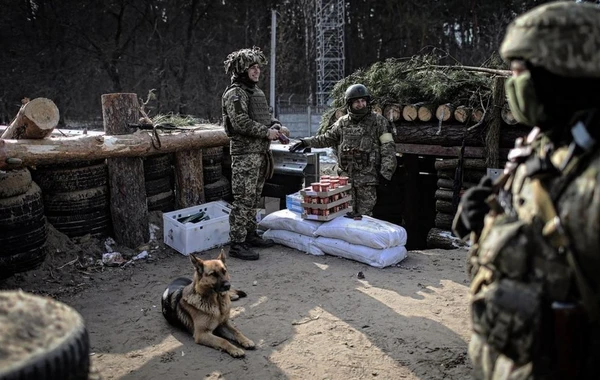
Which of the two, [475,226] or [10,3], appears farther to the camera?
[10,3]

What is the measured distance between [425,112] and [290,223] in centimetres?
324

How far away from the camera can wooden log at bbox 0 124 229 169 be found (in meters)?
6.02

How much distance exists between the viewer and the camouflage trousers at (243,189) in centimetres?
682

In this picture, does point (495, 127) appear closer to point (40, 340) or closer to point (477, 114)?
point (477, 114)

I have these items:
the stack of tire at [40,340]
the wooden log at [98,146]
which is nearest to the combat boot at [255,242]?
the wooden log at [98,146]

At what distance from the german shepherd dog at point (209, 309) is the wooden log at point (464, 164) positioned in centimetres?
514

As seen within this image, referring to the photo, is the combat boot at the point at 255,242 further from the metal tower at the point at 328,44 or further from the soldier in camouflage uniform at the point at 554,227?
the metal tower at the point at 328,44

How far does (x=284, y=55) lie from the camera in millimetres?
29281

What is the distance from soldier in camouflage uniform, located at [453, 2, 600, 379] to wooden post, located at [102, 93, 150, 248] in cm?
591

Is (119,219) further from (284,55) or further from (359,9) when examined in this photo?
(359,9)

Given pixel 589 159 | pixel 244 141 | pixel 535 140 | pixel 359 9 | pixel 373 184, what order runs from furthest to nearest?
pixel 359 9, pixel 373 184, pixel 244 141, pixel 535 140, pixel 589 159

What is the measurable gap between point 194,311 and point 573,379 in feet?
10.9

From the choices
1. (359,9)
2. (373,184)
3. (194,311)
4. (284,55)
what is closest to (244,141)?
(373,184)

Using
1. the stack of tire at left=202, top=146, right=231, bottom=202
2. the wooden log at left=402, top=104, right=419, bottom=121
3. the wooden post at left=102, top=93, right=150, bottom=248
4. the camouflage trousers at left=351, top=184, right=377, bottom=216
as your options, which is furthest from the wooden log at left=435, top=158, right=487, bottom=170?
the wooden post at left=102, top=93, right=150, bottom=248
